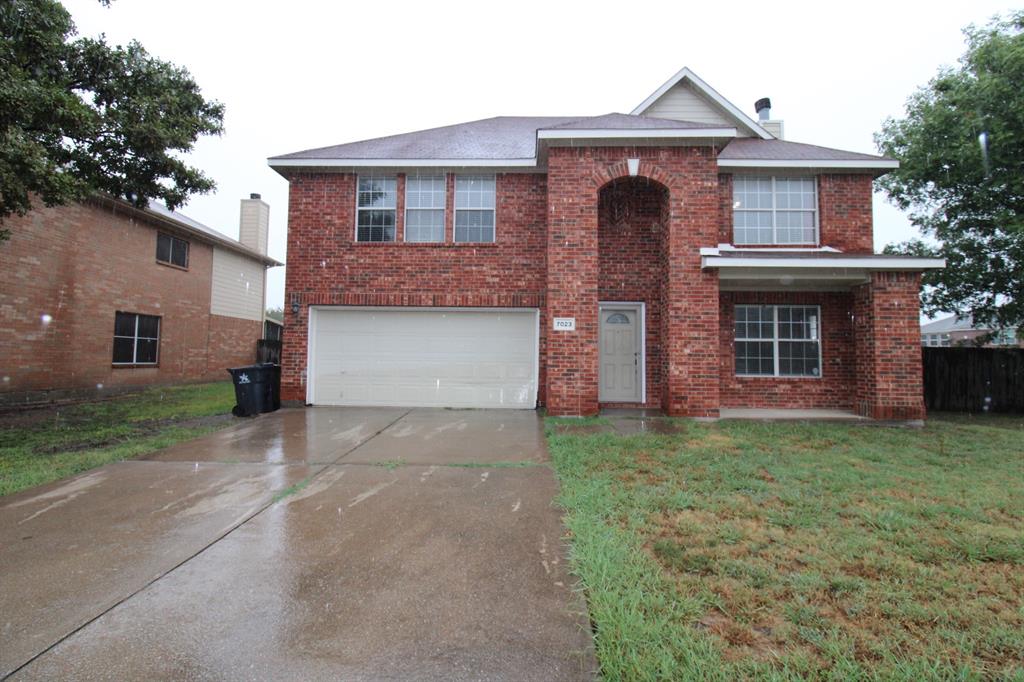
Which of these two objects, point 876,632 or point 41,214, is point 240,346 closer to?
point 41,214

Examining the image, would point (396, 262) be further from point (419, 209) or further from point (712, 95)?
point (712, 95)

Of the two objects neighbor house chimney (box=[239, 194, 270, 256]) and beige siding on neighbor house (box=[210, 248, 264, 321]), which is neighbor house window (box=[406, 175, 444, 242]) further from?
neighbor house chimney (box=[239, 194, 270, 256])

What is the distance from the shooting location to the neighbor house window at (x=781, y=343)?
9586mm

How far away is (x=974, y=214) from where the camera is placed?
36.8 feet

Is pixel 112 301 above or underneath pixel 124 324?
above

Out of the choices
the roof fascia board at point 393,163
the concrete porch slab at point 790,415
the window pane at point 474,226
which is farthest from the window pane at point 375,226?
the concrete porch slab at point 790,415

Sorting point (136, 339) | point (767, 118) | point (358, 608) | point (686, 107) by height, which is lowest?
point (358, 608)

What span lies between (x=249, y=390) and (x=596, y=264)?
6.94 metres

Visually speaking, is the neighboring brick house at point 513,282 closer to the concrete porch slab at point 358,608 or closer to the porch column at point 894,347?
the porch column at point 894,347

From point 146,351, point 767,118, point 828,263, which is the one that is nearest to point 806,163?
point 828,263

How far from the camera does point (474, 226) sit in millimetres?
9969

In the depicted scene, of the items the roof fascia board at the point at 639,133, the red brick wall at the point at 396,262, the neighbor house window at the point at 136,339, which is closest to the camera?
the roof fascia board at the point at 639,133

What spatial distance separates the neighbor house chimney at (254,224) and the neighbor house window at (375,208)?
1127cm

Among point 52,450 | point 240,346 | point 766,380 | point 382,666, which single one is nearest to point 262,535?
point 382,666
